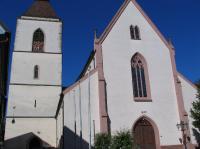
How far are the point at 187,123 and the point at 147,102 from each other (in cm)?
426

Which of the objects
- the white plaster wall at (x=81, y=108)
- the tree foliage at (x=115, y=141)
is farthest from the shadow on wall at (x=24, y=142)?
the tree foliage at (x=115, y=141)

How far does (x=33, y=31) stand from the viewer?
1267 inches

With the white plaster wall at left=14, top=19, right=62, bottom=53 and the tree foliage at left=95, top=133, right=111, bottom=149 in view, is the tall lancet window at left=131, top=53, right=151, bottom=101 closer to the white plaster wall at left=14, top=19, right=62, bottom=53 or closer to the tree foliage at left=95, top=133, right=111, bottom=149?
the tree foliage at left=95, top=133, right=111, bottom=149

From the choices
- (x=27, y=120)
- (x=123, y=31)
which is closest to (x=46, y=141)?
(x=27, y=120)

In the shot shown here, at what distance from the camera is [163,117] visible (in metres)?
25.8

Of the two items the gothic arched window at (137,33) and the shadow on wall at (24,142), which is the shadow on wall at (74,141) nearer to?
the shadow on wall at (24,142)

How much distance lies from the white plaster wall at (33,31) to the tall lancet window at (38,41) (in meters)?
0.39

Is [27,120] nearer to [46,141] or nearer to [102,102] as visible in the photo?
[46,141]

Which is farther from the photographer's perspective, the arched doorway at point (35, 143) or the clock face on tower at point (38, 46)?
the clock face on tower at point (38, 46)

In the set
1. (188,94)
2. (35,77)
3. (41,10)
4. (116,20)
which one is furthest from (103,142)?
(41,10)

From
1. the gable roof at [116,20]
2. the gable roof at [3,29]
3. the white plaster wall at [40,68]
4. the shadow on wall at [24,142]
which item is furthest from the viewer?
the white plaster wall at [40,68]

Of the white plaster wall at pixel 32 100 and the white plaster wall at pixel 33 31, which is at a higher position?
the white plaster wall at pixel 33 31

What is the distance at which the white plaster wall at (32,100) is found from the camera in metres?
28.5

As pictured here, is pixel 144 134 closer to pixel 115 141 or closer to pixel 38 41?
pixel 115 141
